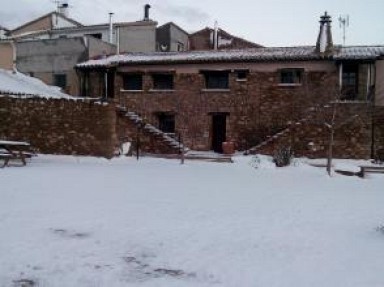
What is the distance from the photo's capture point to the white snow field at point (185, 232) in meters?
4.80

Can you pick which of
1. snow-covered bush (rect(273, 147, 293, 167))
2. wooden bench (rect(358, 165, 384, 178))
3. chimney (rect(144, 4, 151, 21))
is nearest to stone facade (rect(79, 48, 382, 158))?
snow-covered bush (rect(273, 147, 293, 167))

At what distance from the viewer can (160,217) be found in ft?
24.8

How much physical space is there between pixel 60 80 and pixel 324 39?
18183mm

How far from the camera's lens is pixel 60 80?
1330 inches

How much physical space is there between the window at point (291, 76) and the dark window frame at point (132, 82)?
25.1 ft

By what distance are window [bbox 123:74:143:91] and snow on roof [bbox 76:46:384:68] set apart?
915mm

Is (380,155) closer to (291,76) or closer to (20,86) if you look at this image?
(291,76)

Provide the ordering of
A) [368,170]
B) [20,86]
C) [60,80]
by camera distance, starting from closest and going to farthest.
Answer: [368,170] → [20,86] → [60,80]

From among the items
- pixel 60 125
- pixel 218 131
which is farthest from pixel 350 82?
pixel 60 125

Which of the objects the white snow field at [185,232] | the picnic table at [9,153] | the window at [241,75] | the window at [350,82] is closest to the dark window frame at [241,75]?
the window at [241,75]

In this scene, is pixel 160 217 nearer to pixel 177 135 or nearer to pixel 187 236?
pixel 187 236

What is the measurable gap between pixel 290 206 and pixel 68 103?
1115 cm

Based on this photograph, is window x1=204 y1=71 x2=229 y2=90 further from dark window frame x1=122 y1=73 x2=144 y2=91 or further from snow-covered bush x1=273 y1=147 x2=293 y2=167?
snow-covered bush x1=273 y1=147 x2=293 y2=167

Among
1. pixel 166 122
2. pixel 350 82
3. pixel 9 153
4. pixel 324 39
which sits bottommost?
pixel 9 153
